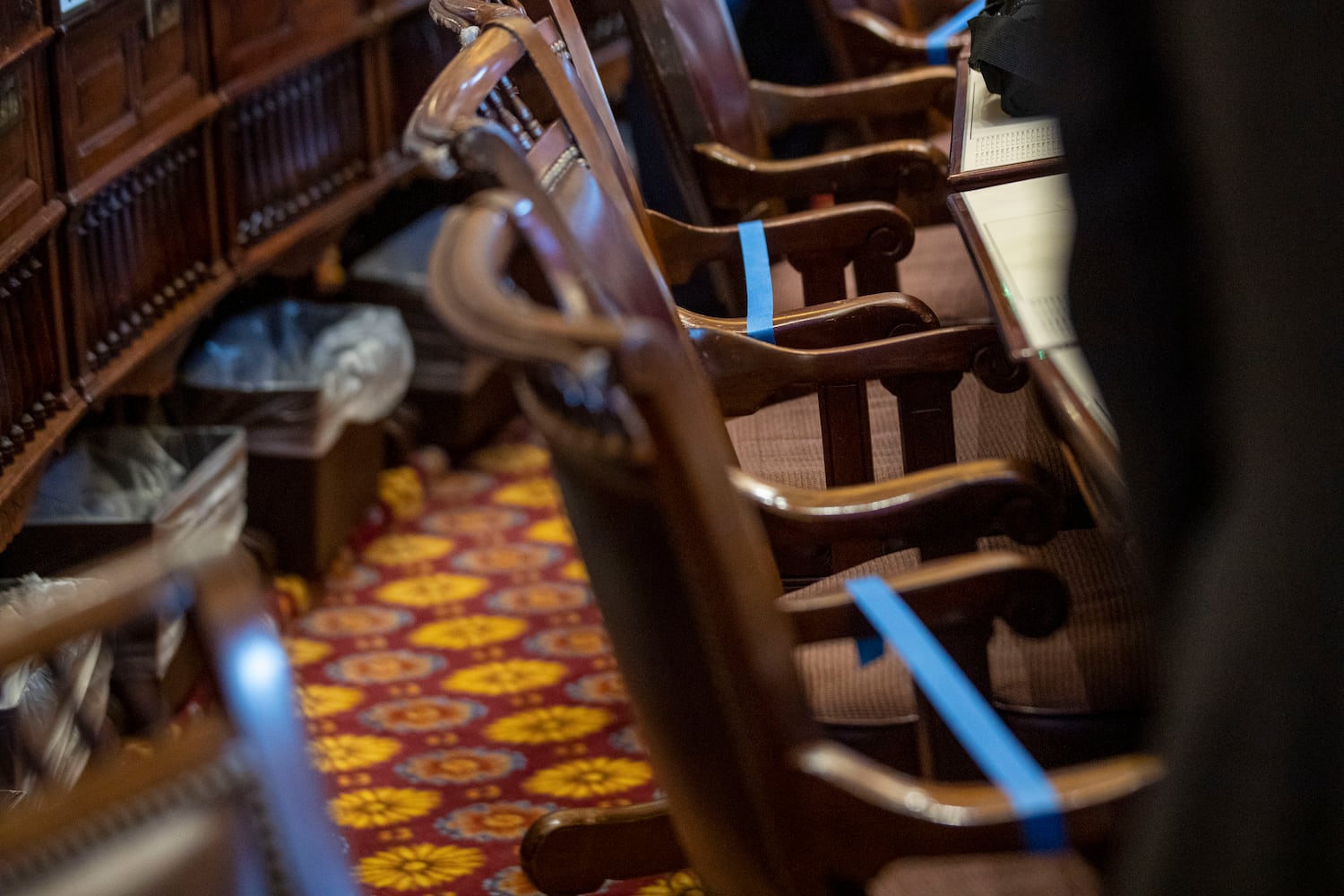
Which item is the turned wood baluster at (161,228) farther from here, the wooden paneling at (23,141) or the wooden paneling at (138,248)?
the wooden paneling at (23,141)

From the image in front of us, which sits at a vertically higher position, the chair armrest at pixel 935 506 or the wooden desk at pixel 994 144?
the wooden desk at pixel 994 144

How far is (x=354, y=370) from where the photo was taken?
8.48 feet

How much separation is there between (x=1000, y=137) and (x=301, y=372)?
136 centimetres

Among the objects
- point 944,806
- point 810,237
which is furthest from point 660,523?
point 810,237

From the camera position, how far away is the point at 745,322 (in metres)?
1.57

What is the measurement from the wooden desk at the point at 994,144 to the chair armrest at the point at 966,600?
511 mm

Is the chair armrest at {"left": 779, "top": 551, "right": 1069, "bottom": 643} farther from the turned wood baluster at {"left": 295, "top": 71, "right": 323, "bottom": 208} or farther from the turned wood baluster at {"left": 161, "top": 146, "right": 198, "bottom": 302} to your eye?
the turned wood baluster at {"left": 295, "top": 71, "right": 323, "bottom": 208}

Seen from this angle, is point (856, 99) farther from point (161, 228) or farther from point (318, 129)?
point (161, 228)

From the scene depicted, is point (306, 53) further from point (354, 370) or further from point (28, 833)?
point (28, 833)

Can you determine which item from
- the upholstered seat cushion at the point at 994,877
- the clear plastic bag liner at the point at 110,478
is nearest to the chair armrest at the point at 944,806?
the upholstered seat cushion at the point at 994,877

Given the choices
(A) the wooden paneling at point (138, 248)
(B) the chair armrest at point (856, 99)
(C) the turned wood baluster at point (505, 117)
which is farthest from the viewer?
(B) the chair armrest at point (856, 99)

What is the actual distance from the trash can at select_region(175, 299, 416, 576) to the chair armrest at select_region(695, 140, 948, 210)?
2.52 feet

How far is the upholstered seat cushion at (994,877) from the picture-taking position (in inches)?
37.9

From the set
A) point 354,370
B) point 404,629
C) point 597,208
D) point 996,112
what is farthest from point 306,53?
point 597,208
